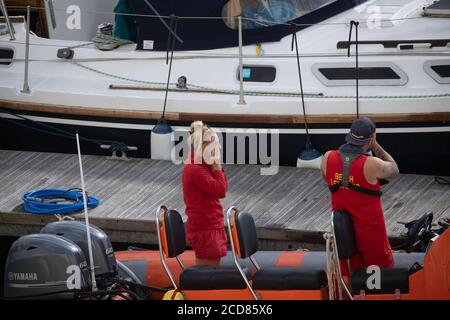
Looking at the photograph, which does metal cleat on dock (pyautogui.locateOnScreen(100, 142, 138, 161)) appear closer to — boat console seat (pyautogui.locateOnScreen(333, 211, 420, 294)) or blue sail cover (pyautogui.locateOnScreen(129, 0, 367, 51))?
blue sail cover (pyautogui.locateOnScreen(129, 0, 367, 51))

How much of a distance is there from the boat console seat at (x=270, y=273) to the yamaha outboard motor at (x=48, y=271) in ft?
3.54

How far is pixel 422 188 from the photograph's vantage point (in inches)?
436

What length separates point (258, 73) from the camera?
11.9m

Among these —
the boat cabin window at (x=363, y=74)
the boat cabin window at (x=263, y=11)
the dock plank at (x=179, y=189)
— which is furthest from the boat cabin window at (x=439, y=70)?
the boat cabin window at (x=263, y=11)

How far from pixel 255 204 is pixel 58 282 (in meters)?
2.74

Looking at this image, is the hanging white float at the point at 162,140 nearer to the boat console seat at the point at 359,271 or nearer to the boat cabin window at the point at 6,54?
the boat cabin window at the point at 6,54

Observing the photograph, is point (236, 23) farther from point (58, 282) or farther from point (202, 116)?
point (58, 282)

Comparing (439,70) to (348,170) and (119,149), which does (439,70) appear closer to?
(119,149)

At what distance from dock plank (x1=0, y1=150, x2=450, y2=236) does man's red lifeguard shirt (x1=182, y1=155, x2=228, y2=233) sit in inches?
57.3

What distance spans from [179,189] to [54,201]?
1104mm

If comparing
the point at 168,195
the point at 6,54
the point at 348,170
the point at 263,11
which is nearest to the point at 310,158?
the point at 168,195

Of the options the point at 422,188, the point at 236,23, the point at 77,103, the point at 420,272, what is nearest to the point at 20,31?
the point at 77,103

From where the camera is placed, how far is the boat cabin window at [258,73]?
11.9 meters

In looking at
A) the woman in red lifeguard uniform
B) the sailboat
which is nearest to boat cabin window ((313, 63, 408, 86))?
the sailboat
